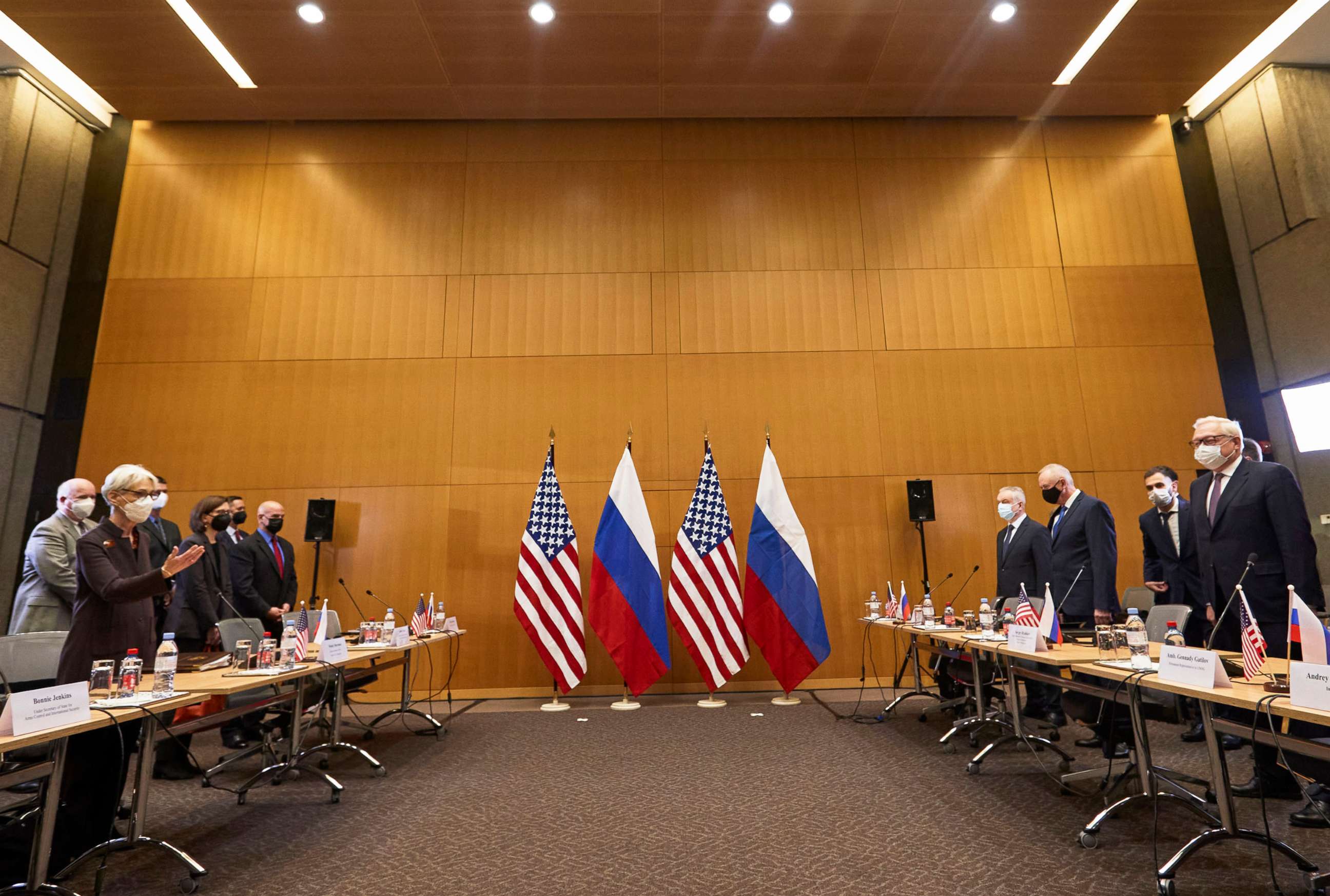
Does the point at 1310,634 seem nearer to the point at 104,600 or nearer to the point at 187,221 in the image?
the point at 104,600

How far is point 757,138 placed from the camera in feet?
23.6

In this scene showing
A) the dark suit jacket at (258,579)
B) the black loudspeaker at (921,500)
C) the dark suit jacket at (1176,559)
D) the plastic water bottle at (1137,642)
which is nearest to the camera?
the plastic water bottle at (1137,642)

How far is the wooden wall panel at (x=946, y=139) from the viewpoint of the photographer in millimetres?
7172

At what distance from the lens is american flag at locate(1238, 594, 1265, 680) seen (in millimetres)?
2062

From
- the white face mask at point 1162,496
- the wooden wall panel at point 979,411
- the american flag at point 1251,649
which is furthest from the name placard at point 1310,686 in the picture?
the wooden wall panel at point 979,411

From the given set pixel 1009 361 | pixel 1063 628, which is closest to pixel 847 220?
pixel 1009 361

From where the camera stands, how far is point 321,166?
697cm

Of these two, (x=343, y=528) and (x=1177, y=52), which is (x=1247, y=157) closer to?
(x=1177, y=52)

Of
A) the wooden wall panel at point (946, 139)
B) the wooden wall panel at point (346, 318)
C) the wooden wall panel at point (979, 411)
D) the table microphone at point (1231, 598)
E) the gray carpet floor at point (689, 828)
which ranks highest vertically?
the wooden wall panel at point (946, 139)

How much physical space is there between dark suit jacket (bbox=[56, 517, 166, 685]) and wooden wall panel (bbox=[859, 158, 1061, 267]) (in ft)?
20.8

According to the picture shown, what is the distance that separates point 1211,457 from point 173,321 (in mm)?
8088

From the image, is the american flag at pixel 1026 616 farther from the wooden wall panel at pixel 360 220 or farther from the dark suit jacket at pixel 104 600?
the wooden wall panel at pixel 360 220

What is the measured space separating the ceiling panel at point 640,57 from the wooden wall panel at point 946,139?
0.45 feet

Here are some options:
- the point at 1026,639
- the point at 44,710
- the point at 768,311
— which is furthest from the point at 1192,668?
the point at 768,311
